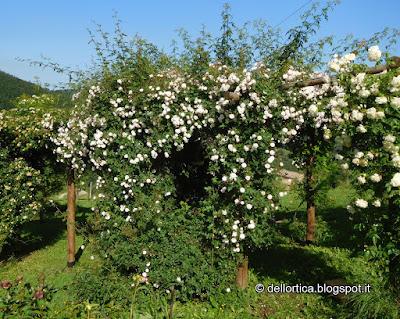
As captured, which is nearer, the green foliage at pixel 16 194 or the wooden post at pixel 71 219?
the wooden post at pixel 71 219

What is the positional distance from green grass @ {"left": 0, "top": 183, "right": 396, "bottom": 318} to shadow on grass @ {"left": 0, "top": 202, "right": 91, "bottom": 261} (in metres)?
0.03

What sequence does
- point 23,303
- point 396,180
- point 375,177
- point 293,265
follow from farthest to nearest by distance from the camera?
point 293,265, point 375,177, point 396,180, point 23,303

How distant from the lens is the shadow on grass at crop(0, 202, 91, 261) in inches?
290

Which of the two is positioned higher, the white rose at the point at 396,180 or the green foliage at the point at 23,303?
the white rose at the point at 396,180

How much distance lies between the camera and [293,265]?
561 centimetres

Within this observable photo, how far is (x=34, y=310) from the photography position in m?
2.39

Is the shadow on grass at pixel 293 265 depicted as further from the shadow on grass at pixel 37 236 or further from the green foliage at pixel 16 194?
the green foliage at pixel 16 194

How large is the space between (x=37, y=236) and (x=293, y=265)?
7516 millimetres

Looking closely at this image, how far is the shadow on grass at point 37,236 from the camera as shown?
7.38m

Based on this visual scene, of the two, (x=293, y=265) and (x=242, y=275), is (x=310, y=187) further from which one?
(x=242, y=275)

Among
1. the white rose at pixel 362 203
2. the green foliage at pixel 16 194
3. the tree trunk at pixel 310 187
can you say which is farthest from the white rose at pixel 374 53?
the green foliage at pixel 16 194

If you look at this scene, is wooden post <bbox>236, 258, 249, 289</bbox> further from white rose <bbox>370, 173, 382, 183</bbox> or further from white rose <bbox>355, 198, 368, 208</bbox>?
white rose <bbox>370, 173, 382, 183</bbox>

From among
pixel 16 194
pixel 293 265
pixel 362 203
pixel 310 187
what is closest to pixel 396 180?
pixel 362 203

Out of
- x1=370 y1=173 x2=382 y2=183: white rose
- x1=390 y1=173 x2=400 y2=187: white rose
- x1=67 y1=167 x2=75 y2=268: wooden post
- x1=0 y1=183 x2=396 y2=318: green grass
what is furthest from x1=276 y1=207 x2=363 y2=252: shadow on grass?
x1=67 y1=167 x2=75 y2=268: wooden post
